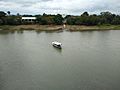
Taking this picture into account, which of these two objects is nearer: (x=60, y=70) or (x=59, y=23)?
(x=60, y=70)

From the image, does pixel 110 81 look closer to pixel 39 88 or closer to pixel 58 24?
pixel 39 88

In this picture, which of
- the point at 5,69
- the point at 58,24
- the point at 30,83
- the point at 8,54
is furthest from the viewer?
the point at 58,24

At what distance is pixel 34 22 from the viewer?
106312 millimetres

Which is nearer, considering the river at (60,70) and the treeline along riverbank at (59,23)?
the river at (60,70)

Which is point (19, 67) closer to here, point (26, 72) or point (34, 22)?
point (26, 72)

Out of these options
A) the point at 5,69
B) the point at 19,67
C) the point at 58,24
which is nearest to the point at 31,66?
the point at 19,67

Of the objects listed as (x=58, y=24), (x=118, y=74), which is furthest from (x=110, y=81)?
(x=58, y=24)

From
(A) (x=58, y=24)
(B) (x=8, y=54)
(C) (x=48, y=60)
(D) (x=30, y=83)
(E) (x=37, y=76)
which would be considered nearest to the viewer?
(D) (x=30, y=83)

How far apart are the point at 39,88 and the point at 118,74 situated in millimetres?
9621

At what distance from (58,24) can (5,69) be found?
74615 millimetres

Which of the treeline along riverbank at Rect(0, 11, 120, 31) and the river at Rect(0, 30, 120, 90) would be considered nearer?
the river at Rect(0, 30, 120, 90)

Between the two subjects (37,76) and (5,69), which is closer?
(37,76)

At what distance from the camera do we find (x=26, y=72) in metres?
28.7

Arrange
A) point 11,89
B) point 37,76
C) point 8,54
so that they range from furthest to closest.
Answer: point 8,54
point 37,76
point 11,89
